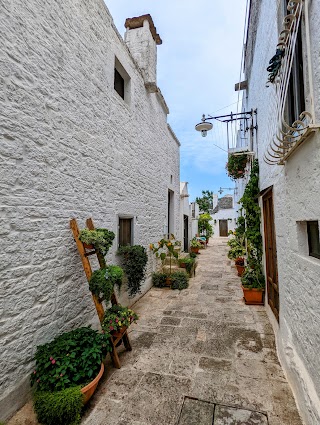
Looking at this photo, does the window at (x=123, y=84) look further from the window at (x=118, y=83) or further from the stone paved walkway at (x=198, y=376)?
the stone paved walkway at (x=198, y=376)

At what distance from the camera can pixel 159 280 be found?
20.4 ft

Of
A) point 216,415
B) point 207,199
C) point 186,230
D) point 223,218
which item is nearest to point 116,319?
point 216,415

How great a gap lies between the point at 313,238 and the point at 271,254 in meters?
2.06

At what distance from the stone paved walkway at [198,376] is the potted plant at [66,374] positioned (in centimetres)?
23

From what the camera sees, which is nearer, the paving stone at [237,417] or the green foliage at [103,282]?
the paving stone at [237,417]

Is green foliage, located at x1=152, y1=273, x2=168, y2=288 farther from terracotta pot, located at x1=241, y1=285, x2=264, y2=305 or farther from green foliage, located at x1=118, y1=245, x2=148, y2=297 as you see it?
terracotta pot, located at x1=241, y1=285, x2=264, y2=305

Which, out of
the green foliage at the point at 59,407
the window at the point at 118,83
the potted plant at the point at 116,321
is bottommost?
the green foliage at the point at 59,407

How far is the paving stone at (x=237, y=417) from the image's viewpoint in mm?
1908

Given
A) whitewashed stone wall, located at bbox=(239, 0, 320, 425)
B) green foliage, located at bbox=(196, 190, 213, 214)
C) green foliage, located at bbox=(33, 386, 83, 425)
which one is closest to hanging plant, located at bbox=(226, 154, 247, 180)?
whitewashed stone wall, located at bbox=(239, 0, 320, 425)

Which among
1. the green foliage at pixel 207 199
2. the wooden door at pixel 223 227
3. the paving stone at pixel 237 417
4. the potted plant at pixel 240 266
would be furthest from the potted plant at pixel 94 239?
the green foliage at pixel 207 199

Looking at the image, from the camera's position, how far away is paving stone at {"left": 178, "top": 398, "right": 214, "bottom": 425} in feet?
6.37

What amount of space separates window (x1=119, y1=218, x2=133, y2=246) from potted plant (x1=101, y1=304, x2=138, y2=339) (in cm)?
181

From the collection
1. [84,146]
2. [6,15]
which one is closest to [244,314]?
[84,146]

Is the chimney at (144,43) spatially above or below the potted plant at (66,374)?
above
